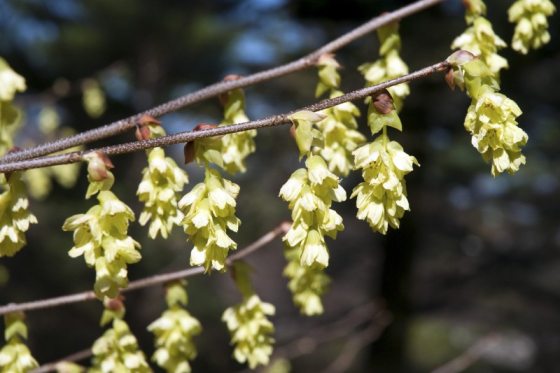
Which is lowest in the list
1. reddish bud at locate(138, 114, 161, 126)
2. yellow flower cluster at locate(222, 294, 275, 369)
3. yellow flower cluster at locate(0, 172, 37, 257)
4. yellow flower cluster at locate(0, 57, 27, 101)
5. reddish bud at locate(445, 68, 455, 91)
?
yellow flower cluster at locate(222, 294, 275, 369)

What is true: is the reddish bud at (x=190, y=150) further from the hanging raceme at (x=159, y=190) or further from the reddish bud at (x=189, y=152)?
the hanging raceme at (x=159, y=190)

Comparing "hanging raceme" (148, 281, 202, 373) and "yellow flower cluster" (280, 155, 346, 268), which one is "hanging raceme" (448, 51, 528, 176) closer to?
"yellow flower cluster" (280, 155, 346, 268)

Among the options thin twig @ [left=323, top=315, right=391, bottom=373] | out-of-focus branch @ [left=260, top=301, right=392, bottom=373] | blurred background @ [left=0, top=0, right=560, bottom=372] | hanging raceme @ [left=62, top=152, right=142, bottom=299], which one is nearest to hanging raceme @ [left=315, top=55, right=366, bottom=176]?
hanging raceme @ [left=62, top=152, right=142, bottom=299]

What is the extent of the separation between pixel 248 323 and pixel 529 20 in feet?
3.29

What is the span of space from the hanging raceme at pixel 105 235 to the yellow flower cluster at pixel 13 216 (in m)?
0.11

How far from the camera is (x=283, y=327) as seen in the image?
12531 millimetres

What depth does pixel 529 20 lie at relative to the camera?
1.68m

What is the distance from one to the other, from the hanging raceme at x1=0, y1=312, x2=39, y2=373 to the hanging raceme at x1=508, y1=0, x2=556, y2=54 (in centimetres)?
131

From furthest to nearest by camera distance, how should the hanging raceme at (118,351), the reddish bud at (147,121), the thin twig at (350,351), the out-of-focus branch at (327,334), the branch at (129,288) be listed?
1. the thin twig at (350,351)
2. the out-of-focus branch at (327,334)
3. the hanging raceme at (118,351)
4. the branch at (129,288)
5. the reddish bud at (147,121)

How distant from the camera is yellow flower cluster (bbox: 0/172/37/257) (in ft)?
4.15

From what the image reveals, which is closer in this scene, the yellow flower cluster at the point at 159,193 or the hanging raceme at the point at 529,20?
the yellow flower cluster at the point at 159,193

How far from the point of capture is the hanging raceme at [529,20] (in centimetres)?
165

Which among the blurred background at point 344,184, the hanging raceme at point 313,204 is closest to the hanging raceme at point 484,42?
the hanging raceme at point 313,204

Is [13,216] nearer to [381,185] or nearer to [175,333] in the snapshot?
[175,333]
